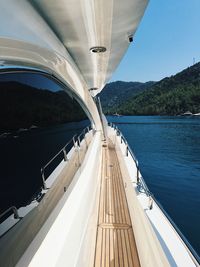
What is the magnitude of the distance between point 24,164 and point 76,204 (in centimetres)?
942

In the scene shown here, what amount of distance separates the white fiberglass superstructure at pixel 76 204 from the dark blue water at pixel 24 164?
3361mm

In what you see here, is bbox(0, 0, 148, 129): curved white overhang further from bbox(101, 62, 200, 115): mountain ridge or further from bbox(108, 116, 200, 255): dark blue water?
bbox(101, 62, 200, 115): mountain ridge

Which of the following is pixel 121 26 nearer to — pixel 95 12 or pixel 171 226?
pixel 95 12

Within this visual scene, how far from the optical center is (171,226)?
290cm

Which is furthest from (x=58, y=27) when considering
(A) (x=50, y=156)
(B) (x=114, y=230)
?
(A) (x=50, y=156)

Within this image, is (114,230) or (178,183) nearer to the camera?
(114,230)

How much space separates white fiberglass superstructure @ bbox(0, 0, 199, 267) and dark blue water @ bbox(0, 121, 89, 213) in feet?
11.0

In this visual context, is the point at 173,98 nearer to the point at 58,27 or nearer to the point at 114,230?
the point at 114,230

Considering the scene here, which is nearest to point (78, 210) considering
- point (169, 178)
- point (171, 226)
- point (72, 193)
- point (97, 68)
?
point (72, 193)

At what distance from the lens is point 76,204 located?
1.84 metres

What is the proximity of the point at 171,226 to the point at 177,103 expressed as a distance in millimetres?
93635

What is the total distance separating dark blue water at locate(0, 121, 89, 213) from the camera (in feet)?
25.9

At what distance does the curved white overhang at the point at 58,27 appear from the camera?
208 cm

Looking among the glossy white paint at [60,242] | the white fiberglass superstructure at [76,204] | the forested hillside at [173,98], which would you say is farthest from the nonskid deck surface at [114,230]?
the forested hillside at [173,98]
